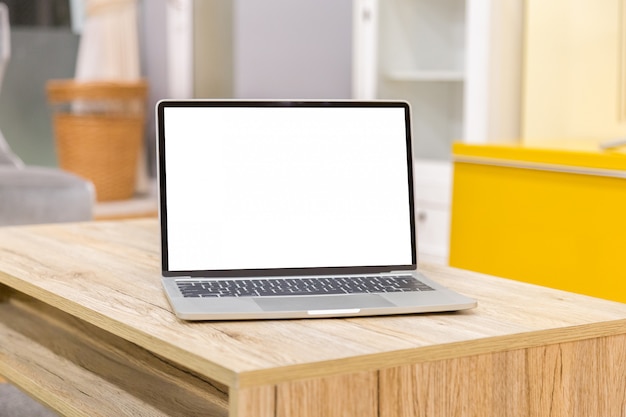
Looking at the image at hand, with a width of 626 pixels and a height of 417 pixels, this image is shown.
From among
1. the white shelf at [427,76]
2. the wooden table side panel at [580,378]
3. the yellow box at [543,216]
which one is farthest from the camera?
the white shelf at [427,76]

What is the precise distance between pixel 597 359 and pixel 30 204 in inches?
66.3

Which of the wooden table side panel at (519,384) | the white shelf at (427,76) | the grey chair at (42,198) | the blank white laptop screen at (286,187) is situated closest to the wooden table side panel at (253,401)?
the wooden table side panel at (519,384)

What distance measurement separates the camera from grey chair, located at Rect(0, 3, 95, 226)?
7.57 feet

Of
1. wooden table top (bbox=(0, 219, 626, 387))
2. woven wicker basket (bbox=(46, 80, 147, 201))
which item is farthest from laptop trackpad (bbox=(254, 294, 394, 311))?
woven wicker basket (bbox=(46, 80, 147, 201))

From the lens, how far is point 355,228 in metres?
1.13

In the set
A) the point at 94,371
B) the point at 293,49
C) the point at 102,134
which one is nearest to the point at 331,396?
the point at 94,371

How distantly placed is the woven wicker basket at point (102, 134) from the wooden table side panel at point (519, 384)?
333 cm

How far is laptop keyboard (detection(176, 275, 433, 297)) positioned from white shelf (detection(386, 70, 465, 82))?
1.66 metres

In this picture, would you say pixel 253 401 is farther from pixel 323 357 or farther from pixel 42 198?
pixel 42 198

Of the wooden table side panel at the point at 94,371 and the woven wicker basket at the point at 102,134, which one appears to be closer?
the wooden table side panel at the point at 94,371

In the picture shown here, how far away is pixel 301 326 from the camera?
36.0 inches

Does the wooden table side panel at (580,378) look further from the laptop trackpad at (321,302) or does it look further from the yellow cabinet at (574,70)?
the yellow cabinet at (574,70)

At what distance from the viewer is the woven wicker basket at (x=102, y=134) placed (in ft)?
13.3

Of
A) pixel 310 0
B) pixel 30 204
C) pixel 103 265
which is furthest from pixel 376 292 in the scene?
pixel 310 0
